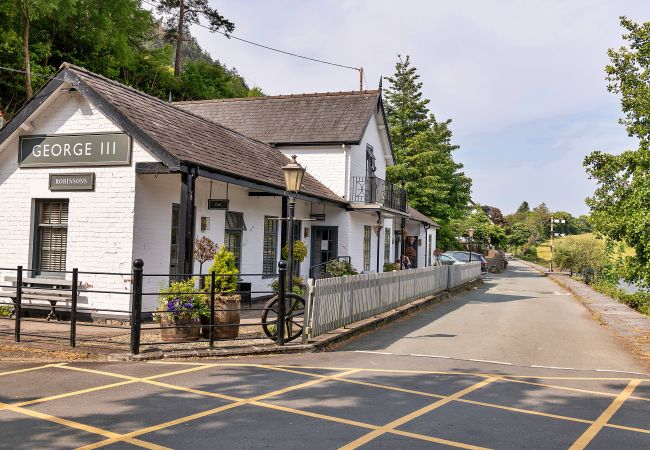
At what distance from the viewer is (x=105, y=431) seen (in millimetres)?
5344

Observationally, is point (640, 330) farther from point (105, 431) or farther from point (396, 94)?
point (396, 94)

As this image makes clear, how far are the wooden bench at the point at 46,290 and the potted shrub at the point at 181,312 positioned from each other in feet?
7.84

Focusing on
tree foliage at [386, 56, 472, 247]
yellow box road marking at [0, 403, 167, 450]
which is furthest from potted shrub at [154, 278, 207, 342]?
tree foliage at [386, 56, 472, 247]

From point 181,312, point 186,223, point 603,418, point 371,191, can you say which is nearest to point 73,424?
point 181,312

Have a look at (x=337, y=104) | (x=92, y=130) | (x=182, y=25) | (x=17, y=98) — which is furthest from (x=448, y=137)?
(x=92, y=130)

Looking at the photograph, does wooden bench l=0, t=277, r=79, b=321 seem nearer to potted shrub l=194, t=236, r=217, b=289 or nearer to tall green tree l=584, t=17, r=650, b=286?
potted shrub l=194, t=236, r=217, b=289

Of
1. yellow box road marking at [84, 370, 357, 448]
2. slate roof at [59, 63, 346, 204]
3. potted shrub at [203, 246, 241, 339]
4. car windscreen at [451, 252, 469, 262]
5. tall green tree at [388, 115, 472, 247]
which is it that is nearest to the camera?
yellow box road marking at [84, 370, 357, 448]

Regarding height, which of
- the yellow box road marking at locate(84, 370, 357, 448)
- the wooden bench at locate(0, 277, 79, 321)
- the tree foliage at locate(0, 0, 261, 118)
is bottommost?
the yellow box road marking at locate(84, 370, 357, 448)

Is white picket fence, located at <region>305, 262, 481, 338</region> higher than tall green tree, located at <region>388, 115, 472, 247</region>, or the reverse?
tall green tree, located at <region>388, 115, 472, 247</region>

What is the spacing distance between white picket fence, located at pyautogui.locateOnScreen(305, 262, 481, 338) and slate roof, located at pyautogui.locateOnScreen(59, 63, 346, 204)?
3.46m

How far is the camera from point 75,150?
12.5m

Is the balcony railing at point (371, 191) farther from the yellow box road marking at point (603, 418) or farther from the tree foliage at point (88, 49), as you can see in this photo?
the tree foliage at point (88, 49)

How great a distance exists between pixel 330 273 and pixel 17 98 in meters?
21.5

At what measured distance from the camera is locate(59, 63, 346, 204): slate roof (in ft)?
39.0
